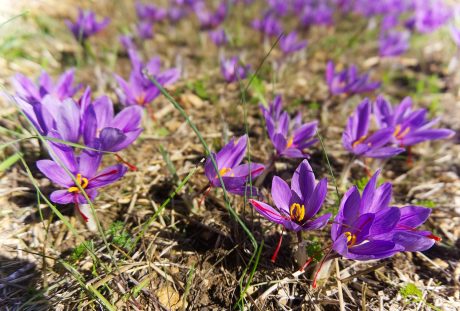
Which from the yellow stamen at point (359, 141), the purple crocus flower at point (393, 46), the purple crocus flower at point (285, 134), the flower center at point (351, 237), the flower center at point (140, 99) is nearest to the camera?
the flower center at point (351, 237)

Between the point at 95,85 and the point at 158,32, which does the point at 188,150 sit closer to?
the point at 95,85

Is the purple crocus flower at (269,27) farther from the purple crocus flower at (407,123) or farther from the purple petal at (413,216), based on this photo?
the purple petal at (413,216)

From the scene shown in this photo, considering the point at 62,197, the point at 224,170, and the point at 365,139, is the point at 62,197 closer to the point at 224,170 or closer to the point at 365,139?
the point at 224,170

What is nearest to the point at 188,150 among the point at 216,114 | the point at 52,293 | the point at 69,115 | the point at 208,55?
the point at 216,114

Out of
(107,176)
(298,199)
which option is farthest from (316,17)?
(107,176)

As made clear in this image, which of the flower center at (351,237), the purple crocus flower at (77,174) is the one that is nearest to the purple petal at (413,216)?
the flower center at (351,237)

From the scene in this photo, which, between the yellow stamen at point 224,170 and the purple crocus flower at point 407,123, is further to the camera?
the purple crocus flower at point 407,123

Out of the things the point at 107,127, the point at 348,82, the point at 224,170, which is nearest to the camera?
the point at 107,127
